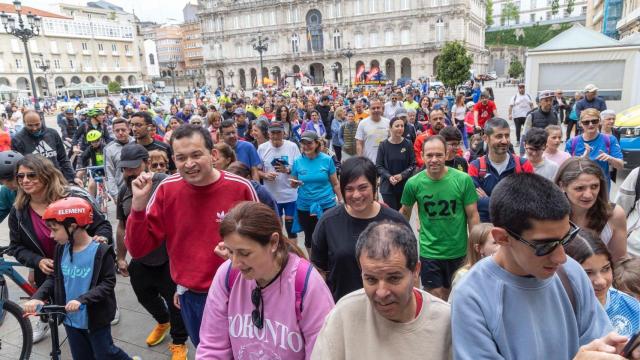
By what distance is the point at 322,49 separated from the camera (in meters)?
67.9

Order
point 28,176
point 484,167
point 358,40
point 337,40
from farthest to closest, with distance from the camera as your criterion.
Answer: point 337,40 < point 358,40 < point 484,167 < point 28,176

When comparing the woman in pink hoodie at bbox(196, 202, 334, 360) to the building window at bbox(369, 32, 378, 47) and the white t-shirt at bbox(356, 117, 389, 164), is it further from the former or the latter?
the building window at bbox(369, 32, 378, 47)

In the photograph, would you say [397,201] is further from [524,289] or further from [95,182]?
[95,182]

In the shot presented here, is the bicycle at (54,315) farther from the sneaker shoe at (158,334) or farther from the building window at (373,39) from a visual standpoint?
the building window at (373,39)

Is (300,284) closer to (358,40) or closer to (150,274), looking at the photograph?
(150,274)

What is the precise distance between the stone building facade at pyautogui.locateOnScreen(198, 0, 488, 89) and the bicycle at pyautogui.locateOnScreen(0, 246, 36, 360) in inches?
2112

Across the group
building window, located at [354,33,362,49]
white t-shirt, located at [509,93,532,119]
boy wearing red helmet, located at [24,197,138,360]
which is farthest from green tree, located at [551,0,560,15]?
boy wearing red helmet, located at [24,197,138,360]

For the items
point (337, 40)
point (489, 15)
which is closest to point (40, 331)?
point (337, 40)

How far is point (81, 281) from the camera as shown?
300 cm

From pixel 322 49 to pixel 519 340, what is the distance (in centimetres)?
6998

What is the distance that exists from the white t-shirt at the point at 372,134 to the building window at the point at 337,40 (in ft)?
205

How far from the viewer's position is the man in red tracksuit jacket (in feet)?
8.85

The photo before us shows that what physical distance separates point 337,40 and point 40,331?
6683 centimetres

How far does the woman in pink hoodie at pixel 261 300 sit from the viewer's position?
1855mm
